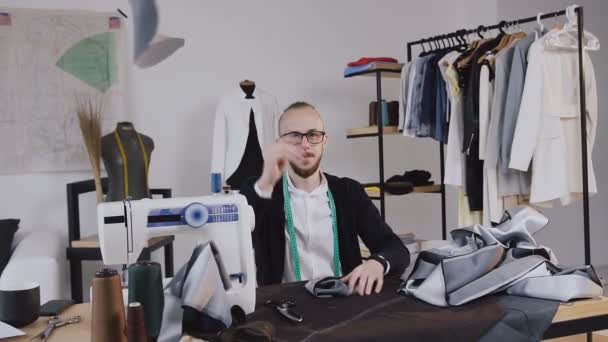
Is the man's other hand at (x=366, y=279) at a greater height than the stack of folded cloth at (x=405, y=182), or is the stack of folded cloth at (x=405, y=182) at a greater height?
the stack of folded cloth at (x=405, y=182)

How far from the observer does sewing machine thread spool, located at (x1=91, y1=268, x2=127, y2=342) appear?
1.16 m

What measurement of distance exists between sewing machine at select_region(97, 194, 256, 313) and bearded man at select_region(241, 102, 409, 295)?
48 centimetres

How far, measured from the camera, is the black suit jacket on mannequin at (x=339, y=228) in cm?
205

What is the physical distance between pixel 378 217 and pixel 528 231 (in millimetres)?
569

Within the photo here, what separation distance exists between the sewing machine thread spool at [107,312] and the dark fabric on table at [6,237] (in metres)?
2.27

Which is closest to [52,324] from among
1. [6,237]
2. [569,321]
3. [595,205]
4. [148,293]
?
[148,293]

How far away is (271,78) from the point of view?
441 centimetres

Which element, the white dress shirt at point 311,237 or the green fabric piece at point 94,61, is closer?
the white dress shirt at point 311,237

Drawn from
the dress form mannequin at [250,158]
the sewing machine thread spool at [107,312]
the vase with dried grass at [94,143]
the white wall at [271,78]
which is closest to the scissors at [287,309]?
the sewing machine thread spool at [107,312]

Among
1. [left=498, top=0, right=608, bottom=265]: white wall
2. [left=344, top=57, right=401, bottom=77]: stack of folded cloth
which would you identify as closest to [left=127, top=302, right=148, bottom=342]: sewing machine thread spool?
[left=344, top=57, right=401, bottom=77]: stack of folded cloth

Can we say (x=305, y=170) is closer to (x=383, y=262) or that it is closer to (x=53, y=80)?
(x=383, y=262)

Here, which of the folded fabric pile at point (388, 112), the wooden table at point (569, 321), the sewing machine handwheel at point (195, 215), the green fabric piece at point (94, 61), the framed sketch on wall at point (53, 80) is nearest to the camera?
the wooden table at point (569, 321)

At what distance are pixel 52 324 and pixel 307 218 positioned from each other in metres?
0.91

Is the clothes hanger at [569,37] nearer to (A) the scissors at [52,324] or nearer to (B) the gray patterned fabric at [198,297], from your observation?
(B) the gray patterned fabric at [198,297]
